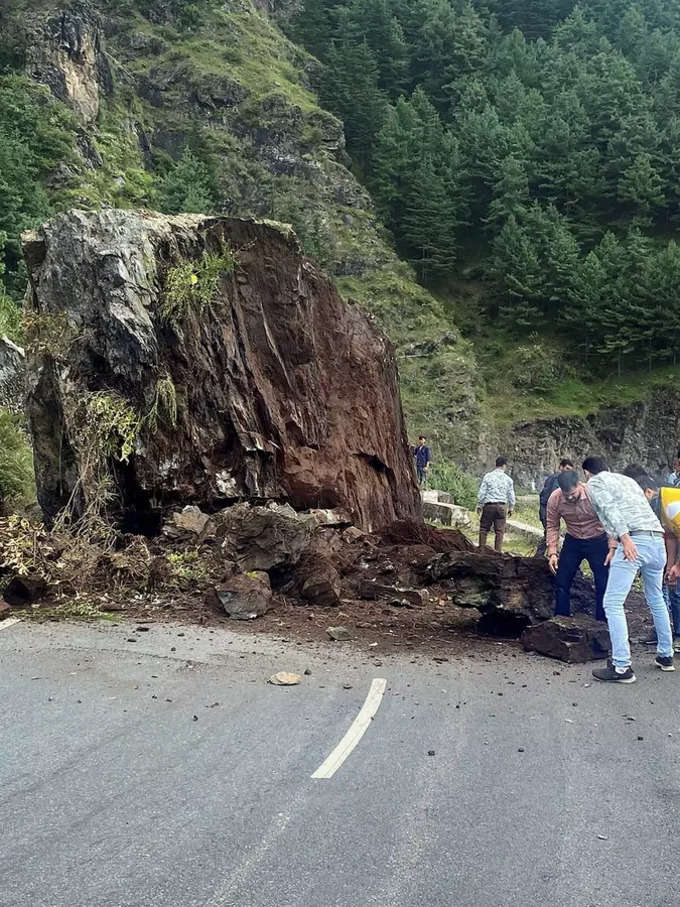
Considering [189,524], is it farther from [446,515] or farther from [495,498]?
[446,515]

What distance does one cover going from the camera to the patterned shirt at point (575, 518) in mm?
8461

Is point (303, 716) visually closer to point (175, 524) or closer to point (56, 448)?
point (175, 524)

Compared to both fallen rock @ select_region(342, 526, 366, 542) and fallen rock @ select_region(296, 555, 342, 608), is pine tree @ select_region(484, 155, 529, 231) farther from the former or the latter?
fallen rock @ select_region(296, 555, 342, 608)

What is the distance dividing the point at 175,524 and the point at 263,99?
50.6 meters

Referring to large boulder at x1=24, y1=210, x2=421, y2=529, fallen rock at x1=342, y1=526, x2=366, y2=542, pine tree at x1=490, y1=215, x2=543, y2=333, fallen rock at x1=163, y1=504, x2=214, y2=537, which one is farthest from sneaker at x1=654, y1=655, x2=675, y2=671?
pine tree at x1=490, y1=215, x2=543, y2=333

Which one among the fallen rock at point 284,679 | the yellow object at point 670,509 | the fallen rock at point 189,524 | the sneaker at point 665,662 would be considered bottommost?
the sneaker at point 665,662

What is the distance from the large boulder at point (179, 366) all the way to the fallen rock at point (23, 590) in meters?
1.93

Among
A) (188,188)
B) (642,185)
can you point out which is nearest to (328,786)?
(188,188)

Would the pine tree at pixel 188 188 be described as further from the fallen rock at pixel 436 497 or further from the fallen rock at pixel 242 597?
the fallen rock at pixel 242 597

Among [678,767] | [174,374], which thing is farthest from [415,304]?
[678,767]

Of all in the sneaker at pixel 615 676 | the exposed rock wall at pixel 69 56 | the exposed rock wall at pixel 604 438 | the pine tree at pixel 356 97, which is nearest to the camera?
the sneaker at pixel 615 676

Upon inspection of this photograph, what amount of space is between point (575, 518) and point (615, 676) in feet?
7.33

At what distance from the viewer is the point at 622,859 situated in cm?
365

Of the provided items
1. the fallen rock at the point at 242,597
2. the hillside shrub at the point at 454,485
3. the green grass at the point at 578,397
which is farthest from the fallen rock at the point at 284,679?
the green grass at the point at 578,397
